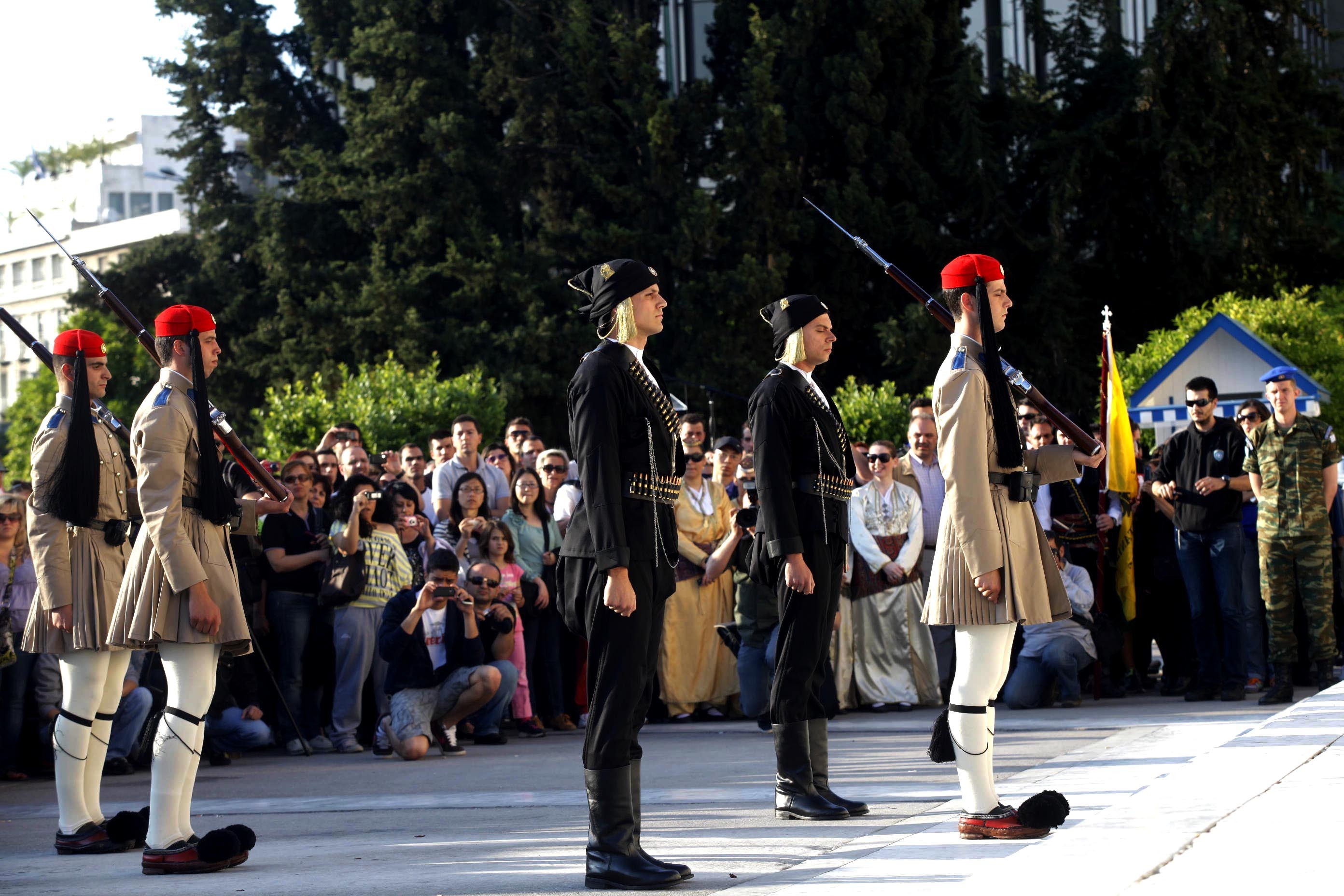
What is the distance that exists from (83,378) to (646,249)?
22621 mm

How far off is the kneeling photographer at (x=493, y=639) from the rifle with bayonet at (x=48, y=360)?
317 cm

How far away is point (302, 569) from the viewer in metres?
11.4

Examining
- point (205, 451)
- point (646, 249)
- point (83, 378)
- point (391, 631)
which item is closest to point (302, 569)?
point (391, 631)

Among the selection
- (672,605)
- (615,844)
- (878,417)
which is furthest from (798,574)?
(878,417)

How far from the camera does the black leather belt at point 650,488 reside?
5.77 meters

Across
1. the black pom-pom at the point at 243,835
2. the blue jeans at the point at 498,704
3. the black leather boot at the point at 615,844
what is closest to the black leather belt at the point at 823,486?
the black leather boot at the point at 615,844

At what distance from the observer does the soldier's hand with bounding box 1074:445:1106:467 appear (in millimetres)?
6375

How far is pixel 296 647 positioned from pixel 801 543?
17.7 ft

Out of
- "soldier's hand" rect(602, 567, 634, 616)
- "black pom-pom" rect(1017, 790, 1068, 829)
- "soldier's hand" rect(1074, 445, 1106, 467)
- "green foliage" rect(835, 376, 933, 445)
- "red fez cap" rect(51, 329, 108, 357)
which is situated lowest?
"black pom-pom" rect(1017, 790, 1068, 829)

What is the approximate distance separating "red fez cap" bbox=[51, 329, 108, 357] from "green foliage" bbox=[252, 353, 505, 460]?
1163 cm

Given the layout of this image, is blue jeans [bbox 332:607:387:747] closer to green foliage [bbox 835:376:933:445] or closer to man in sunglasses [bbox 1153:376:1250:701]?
man in sunglasses [bbox 1153:376:1250:701]

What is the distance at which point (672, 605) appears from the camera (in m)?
12.7

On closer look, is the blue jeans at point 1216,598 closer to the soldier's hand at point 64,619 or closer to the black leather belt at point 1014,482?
the black leather belt at point 1014,482

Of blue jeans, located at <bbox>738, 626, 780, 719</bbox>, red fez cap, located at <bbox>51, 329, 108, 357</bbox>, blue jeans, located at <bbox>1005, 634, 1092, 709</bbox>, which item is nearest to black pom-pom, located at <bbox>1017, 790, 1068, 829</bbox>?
red fez cap, located at <bbox>51, 329, 108, 357</bbox>
